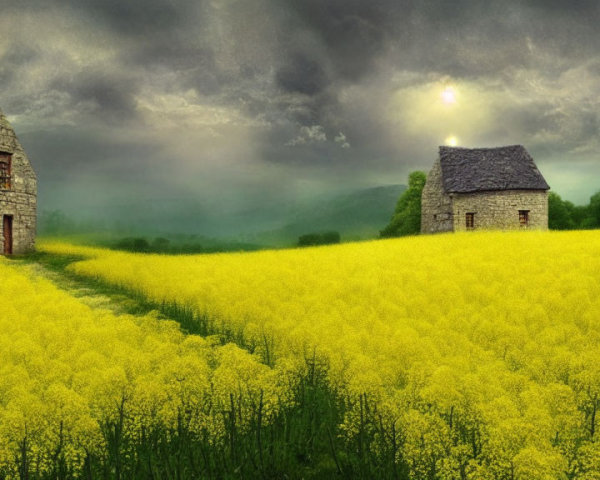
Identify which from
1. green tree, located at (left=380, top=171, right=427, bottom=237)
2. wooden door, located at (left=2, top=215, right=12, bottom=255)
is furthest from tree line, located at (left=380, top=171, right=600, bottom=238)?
wooden door, located at (left=2, top=215, right=12, bottom=255)

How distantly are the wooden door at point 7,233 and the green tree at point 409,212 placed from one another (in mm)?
35211

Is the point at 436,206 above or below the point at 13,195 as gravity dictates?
above

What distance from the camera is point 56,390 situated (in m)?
4.88

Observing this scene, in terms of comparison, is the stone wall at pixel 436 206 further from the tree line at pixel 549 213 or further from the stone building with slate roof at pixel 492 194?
the tree line at pixel 549 213

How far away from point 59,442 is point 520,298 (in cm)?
940

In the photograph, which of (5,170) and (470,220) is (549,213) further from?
(5,170)

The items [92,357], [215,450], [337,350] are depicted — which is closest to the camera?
[215,450]

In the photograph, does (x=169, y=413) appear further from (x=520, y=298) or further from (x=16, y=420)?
(x=520, y=298)

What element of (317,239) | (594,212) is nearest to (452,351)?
(317,239)

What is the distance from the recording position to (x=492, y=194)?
39875mm

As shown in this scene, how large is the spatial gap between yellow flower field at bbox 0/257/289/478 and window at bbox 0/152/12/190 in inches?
1183

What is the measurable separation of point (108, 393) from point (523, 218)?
40624 mm

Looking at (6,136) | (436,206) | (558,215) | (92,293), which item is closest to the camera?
(92,293)

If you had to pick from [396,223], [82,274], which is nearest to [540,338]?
[82,274]
